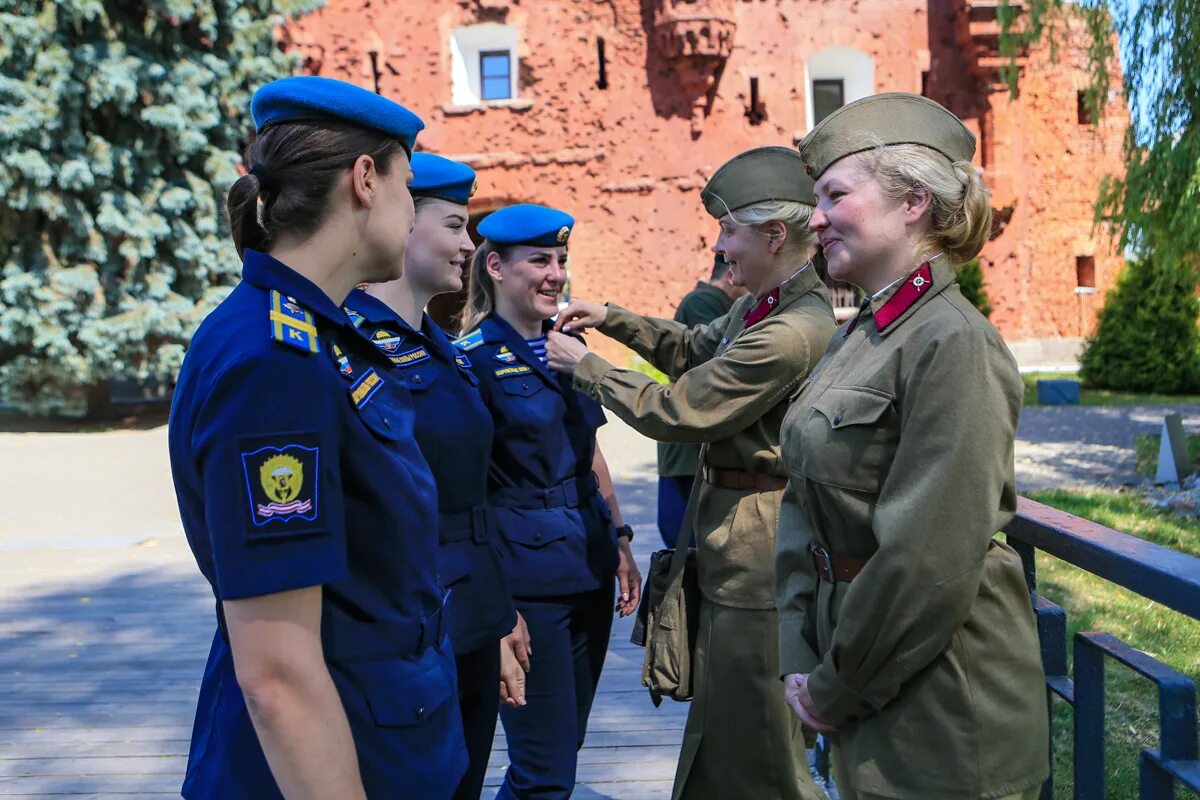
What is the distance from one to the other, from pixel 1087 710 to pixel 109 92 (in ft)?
56.5

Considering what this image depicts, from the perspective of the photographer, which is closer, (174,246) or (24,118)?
(24,118)

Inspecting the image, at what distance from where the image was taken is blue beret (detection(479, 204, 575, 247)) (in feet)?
11.1

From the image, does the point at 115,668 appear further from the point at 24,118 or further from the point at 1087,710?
the point at 24,118

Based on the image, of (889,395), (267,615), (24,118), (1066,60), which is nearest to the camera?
(267,615)

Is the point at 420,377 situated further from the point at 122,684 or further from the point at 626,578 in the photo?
the point at 122,684

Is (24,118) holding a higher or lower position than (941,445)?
higher

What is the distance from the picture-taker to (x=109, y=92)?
53.9 ft

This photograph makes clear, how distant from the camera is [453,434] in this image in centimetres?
265

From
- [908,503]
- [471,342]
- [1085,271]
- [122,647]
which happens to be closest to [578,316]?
[471,342]

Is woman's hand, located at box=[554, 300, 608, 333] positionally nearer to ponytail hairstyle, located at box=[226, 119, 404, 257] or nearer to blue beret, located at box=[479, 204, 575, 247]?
blue beret, located at box=[479, 204, 575, 247]

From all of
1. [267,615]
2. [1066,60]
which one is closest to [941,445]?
[267,615]

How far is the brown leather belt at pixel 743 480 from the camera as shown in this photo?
3.08 m

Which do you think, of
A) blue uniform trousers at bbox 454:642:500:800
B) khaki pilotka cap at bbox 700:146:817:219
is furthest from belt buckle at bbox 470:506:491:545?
khaki pilotka cap at bbox 700:146:817:219

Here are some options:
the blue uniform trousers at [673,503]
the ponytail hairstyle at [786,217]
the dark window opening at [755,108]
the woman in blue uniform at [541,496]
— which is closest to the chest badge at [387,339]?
the woman in blue uniform at [541,496]
